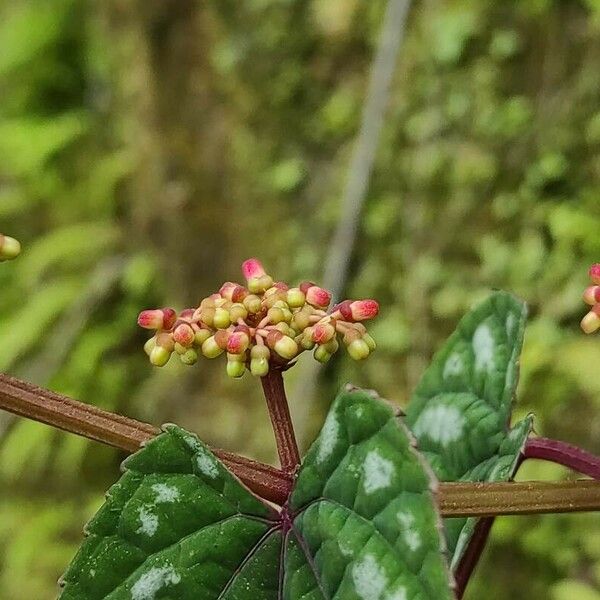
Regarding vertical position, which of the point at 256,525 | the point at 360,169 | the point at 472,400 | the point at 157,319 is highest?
the point at 360,169

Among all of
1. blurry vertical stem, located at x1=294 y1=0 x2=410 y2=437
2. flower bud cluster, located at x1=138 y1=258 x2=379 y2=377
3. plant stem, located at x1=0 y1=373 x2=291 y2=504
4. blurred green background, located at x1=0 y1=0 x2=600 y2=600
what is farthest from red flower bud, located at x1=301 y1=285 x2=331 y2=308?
blurry vertical stem, located at x1=294 y1=0 x2=410 y2=437

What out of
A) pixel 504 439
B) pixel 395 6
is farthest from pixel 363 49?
pixel 504 439

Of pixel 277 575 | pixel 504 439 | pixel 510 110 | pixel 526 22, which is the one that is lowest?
pixel 277 575

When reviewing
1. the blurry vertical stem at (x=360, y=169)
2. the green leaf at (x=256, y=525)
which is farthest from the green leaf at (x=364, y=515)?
the blurry vertical stem at (x=360, y=169)

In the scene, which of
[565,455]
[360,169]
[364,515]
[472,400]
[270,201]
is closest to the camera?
[364,515]

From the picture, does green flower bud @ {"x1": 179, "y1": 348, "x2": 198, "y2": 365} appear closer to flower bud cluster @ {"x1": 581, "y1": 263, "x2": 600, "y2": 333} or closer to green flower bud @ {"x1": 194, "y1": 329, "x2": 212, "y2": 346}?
green flower bud @ {"x1": 194, "y1": 329, "x2": 212, "y2": 346}

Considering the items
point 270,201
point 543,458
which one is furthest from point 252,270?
point 270,201

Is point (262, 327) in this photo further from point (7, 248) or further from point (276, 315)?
point (7, 248)

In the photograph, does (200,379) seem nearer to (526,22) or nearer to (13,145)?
(13,145)
